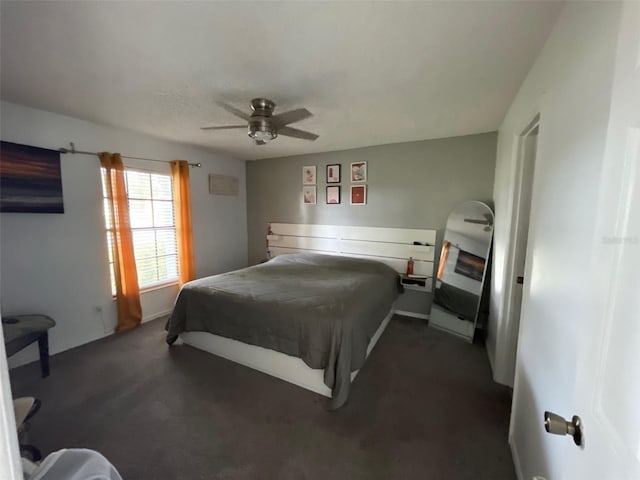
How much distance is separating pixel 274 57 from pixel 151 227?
2860mm

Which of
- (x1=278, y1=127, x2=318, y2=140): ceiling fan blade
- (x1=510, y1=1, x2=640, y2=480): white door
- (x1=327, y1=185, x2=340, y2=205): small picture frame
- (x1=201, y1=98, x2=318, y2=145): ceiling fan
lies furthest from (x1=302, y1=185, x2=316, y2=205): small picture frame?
(x1=510, y1=1, x2=640, y2=480): white door

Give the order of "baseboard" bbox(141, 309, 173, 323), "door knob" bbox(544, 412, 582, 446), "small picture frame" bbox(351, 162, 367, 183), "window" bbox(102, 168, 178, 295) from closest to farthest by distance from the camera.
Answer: "door knob" bbox(544, 412, 582, 446), "window" bbox(102, 168, 178, 295), "baseboard" bbox(141, 309, 173, 323), "small picture frame" bbox(351, 162, 367, 183)

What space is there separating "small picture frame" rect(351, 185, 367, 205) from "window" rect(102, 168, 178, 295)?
256 cm

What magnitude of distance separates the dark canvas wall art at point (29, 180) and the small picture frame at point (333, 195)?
120 inches

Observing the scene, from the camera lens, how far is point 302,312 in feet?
6.99

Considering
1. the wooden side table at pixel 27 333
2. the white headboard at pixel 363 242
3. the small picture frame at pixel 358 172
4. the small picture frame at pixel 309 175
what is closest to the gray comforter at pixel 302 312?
the white headboard at pixel 363 242

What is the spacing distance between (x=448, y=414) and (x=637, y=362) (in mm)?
1827

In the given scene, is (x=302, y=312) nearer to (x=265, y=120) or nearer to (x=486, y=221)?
(x=265, y=120)

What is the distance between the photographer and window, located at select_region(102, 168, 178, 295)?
327cm

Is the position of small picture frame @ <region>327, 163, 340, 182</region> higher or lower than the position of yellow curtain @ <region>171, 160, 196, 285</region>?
higher

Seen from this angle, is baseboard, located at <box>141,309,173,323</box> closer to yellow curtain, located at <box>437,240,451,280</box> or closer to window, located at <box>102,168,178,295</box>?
window, located at <box>102,168,178,295</box>

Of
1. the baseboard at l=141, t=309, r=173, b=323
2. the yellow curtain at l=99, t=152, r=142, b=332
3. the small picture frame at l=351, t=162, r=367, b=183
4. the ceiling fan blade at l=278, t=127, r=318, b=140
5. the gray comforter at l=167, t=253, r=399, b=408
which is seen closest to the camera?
the gray comforter at l=167, t=253, r=399, b=408

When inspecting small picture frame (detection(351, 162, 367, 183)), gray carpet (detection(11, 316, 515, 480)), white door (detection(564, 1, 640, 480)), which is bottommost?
gray carpet (detection(11, 316, 515, 480))

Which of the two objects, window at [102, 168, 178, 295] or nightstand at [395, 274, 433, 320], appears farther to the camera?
nightstand at [395, 274, 433, 320]
